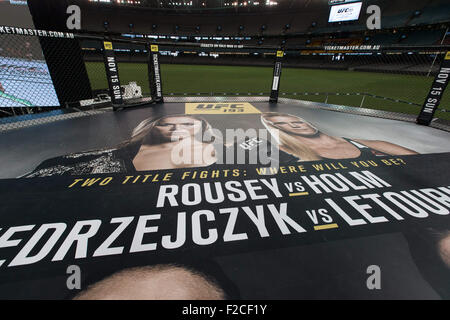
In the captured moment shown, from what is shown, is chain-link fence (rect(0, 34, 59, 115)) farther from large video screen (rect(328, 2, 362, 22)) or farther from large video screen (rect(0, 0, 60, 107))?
large video screen (rect(328, 2, 362, 22))

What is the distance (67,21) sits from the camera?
575 cm

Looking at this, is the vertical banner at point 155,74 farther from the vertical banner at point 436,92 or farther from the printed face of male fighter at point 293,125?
the vertical banner at point 436,92

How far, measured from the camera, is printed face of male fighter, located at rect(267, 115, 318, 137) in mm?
4781

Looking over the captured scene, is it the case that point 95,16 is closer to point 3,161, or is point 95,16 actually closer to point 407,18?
point 3,161

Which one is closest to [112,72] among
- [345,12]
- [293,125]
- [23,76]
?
[23,76]

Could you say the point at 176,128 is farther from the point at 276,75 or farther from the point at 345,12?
the point at 345,12

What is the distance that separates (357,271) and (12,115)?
8.06 m

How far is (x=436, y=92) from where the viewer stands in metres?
5.29

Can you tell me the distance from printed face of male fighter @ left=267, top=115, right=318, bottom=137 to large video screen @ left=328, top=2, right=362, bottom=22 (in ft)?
98.0

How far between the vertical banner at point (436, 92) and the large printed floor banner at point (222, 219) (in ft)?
5.74

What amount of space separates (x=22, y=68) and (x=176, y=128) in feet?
16.1

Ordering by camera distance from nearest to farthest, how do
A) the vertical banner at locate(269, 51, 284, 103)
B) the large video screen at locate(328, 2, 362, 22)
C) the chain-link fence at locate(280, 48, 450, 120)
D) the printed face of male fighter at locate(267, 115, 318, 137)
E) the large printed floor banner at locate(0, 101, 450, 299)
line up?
1. the large printed floor banner at locate(0, 101, 450, 299)
2. the printed face of male fighter at locate(267, 115, 318, 137)
3. the vertical banner at locate(269, 51, 284, 103)
4. the chain-link fence at locate(280, 48, 450, 120)
5. the large video screen at locate(328, 2, 362, 22)

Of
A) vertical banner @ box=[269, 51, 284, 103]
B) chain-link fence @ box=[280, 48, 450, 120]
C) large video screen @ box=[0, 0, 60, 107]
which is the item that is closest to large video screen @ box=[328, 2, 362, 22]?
chain-link fence @ box=[280, 48, 450, 120]

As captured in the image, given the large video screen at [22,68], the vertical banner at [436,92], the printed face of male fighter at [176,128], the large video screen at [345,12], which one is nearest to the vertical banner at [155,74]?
the printed face of male fighter at [176,128]
